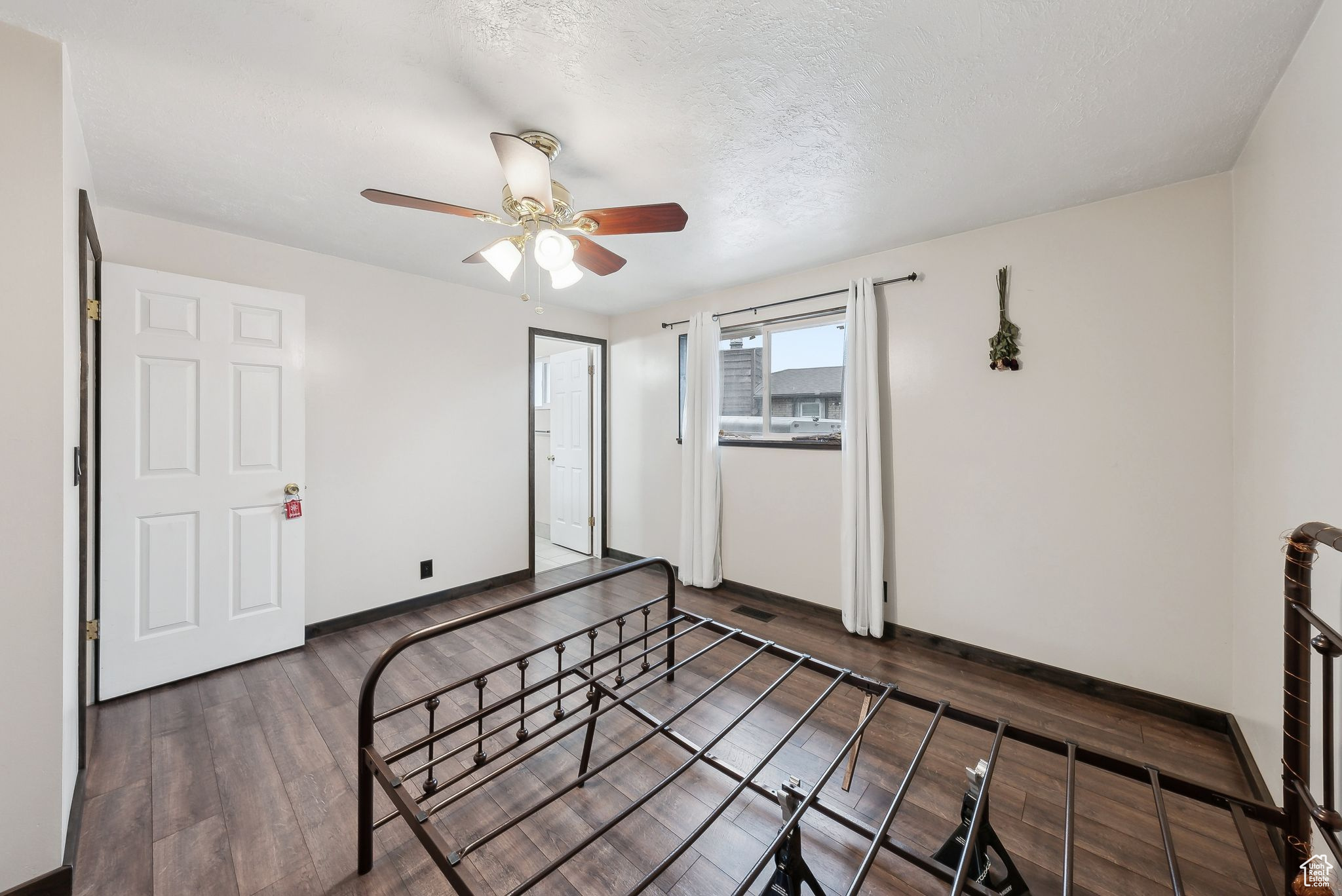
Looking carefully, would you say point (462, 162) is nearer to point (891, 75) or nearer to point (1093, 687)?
point (891, 75)

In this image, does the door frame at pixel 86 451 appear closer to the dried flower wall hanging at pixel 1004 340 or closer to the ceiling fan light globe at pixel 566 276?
the ceiling fan light globe at pixel 566 276

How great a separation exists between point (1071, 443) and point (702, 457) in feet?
7.61

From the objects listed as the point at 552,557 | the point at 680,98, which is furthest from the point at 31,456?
the point at 552,557

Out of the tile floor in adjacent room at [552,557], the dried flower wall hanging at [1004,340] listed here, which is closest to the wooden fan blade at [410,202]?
the dried flower wall hanging at [1004,340]

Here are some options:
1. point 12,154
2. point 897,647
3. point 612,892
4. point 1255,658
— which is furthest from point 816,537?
point 12,154

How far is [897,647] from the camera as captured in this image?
3004 mm

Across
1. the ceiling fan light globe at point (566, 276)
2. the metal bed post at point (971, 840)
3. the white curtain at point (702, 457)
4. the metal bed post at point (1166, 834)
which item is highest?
the ceiling fan light globe at point (566, 276)

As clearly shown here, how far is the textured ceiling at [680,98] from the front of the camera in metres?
1.36

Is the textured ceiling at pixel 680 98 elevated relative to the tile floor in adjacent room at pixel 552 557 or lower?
elevated

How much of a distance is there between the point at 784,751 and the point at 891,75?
2.50 meters

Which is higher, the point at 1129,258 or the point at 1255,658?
the point at 1129,258

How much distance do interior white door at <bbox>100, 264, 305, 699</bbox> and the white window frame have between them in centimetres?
296

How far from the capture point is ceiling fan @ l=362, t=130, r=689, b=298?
1629 millimetres

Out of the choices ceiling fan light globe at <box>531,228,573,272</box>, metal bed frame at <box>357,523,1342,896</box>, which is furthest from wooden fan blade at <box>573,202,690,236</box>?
metal bed frame at <box>357,523,1342,896</box>
